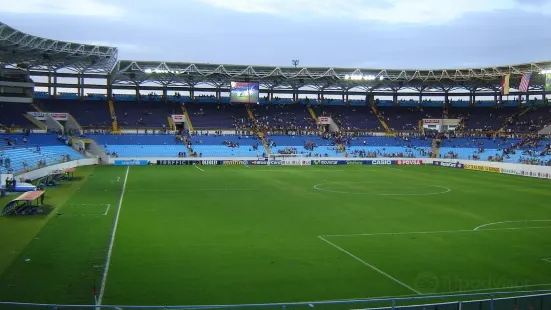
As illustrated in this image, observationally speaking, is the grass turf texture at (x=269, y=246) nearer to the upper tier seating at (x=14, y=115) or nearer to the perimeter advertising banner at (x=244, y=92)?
the upper tier seating at (x=14, y=115)

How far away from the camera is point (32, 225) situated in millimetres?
22547

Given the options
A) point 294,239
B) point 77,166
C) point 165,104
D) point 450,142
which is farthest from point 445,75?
point 294,239

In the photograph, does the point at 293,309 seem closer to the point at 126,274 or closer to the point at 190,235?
the point at 126,274

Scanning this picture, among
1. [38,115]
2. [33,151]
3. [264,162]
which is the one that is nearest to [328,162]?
[264,162]

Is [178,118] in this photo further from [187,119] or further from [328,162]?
[328,162]

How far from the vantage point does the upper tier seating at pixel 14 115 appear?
199ft

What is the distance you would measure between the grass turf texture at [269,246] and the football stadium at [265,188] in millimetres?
110

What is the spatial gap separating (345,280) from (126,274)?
6.88m

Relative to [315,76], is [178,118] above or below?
below

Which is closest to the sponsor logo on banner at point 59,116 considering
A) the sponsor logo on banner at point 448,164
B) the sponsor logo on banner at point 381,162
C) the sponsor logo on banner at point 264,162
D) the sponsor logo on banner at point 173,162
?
the sponsor logo on banner at point 173,162

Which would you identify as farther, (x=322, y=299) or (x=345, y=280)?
(x=345, y=280)

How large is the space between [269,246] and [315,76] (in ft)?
194

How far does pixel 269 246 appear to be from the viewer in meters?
19.4

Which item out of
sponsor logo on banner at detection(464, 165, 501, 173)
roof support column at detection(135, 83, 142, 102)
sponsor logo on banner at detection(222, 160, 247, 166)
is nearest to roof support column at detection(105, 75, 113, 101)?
roof support column at detection(135, 83, 142, 102)
